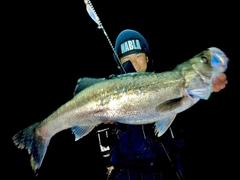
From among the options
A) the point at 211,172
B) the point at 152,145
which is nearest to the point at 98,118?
the point at 152,145

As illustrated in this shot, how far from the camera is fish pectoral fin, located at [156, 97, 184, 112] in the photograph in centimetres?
158

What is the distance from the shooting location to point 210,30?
24141 millimetres

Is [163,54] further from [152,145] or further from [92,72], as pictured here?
[152,145]

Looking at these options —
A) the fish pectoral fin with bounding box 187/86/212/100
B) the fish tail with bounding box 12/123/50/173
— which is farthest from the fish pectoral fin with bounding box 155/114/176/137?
the fish tail with bounding box 12/123/50/173

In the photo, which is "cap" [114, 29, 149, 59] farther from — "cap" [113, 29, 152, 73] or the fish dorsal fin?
the fish dorsal fin

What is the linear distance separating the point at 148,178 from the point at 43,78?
959 inches

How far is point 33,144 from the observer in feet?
6.98

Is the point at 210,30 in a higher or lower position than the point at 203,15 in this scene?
lower

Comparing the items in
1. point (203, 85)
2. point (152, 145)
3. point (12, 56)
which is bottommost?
point (152, 145)

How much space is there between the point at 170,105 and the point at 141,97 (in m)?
0.28

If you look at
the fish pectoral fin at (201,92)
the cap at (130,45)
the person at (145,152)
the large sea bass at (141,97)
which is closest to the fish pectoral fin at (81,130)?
the large sea bass at (141,97)

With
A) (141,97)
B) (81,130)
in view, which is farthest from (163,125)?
(81,130)

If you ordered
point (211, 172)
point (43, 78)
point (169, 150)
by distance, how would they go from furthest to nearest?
point (43, 78), point (211, 172), point (169, 150)

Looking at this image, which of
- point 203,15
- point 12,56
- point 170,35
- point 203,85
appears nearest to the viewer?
point 203,85
